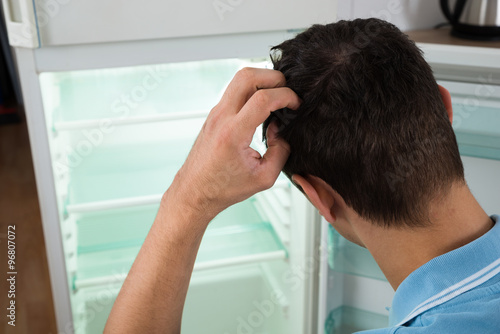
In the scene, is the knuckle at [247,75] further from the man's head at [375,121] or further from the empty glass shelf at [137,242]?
the empty glass shelf at [137,242]

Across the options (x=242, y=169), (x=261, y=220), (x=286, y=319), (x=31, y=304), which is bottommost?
(x=31, y=304)

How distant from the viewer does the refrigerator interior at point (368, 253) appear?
1.34 metres

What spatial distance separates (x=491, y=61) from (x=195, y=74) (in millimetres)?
845

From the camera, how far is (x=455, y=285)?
70 centimetres

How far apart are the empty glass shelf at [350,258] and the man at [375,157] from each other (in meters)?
0.77

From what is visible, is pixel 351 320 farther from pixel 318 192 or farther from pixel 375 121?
pixel 375 121

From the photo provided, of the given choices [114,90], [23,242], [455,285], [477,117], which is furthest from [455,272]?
[23,242]

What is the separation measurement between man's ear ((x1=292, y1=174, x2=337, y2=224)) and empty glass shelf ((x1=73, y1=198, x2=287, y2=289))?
872 mm

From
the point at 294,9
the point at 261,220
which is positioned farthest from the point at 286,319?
the point at 294,9

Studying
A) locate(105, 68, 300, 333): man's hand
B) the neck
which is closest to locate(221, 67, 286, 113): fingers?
locate(105, 68, 300, 333): man's hand

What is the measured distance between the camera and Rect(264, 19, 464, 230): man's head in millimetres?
731

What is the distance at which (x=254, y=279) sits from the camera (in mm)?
1976

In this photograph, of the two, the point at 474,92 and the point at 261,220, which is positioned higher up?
the point at 474,92

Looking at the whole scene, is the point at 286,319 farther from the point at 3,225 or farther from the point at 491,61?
the point at 3,225
